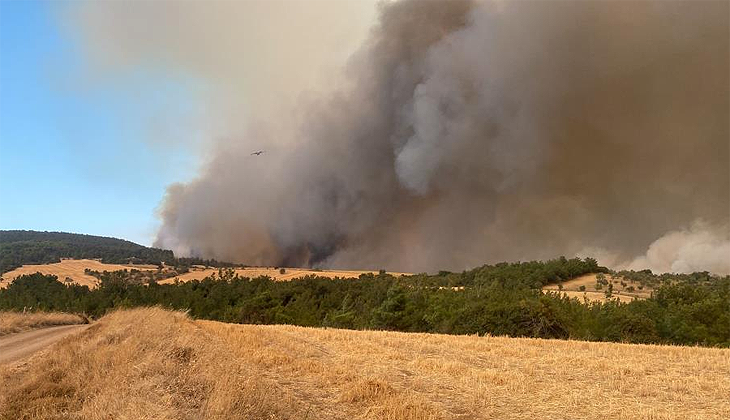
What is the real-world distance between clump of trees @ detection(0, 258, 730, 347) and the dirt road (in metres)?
12.2

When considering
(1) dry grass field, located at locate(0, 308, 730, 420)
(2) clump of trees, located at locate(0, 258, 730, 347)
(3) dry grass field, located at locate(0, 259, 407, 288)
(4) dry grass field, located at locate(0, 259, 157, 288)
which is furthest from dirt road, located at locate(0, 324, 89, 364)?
(3) dry grass field, located at locate(0, 259, 407, 288)

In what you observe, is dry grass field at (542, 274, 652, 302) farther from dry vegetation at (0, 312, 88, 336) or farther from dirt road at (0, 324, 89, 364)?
dirt road at (0, 324, 89, 364)

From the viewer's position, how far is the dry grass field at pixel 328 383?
9.47 meters

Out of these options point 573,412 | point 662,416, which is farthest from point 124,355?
point 662,416

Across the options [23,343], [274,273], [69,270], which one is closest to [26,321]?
[23,343]

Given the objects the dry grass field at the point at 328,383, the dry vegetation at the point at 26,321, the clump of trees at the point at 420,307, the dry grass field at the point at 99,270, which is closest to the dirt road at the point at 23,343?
the dry vegetation at the point at 26,321

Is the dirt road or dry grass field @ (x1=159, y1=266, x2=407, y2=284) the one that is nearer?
the dirt road

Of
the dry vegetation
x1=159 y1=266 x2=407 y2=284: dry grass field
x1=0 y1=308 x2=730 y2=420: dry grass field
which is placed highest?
x1=159 y1=266 x2=407 y2=284: dry grass field

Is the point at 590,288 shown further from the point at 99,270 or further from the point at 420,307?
the point at 99,270

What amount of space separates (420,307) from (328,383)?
186 ft

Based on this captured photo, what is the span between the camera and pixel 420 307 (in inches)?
2739

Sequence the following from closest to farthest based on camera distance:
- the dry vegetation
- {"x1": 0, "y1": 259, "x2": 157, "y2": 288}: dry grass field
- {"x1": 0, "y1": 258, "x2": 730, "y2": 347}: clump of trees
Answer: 1. the dry vegetation
2. {"x1": 0, "y1": 258, "x2": 730, "y2": 347}: clump of trees
3. {"x1": 0, "y1": 259, "x2": 157, "y2": 288}: dry grass field

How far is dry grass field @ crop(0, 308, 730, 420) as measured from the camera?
947 cm

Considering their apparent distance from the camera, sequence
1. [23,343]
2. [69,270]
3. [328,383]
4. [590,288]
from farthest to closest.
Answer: [69,270]
[590,288]
[23,343]
[328,383]
